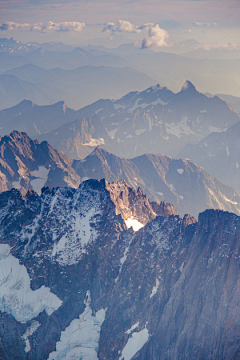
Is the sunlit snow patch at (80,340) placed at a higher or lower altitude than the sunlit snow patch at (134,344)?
lower

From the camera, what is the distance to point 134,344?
18275 cm

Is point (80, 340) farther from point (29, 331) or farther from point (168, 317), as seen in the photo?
point (168, 317)

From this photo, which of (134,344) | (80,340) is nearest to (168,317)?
(134,344)

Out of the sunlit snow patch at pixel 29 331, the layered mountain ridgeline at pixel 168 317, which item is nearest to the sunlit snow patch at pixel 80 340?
the layered mountain ridgeline at pixel 168 317

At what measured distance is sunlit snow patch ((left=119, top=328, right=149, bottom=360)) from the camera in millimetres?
180875

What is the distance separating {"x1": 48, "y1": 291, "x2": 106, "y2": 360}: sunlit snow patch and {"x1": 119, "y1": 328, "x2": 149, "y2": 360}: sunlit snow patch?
1550 cm

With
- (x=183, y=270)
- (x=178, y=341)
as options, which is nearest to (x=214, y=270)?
(x=183, y=270)

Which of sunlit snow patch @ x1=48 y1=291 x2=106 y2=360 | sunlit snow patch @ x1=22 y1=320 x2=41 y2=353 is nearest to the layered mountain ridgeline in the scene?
sunlit snow patch @ x1=48 y1=291 x2=106 y2=360

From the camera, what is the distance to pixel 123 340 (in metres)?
185

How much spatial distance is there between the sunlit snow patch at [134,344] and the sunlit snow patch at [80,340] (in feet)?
50.9

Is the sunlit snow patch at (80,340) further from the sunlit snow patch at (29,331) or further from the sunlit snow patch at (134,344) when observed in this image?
the sunlit snow patch at (134,344)

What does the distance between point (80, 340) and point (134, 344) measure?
26.7 meters

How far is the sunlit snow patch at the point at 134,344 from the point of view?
181m

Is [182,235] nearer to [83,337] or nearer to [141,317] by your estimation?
[141,317]
